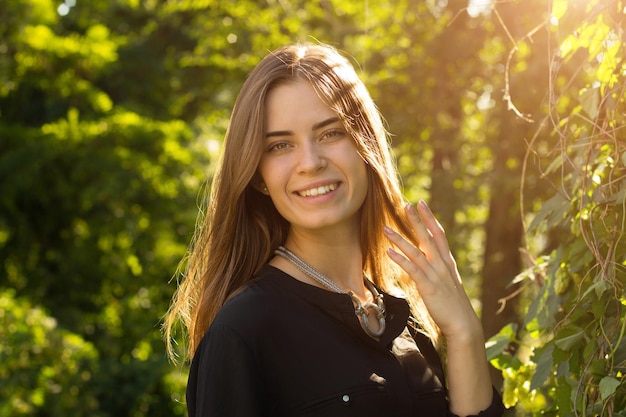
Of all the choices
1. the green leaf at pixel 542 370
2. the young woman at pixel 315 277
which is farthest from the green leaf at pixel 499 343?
the green leaf at pixel 542 370

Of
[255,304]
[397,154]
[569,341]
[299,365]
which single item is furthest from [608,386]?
[397,154]

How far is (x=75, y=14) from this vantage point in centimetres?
1249

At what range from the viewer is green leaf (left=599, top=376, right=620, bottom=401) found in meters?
1.74

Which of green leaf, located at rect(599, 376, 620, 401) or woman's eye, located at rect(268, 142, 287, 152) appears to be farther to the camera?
woman's eye, located at rect(268, 142, 287, 152)

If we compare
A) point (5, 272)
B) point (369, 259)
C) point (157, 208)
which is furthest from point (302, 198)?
point (5, 272)

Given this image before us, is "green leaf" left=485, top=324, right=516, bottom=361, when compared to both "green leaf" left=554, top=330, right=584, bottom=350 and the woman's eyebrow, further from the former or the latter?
the woman's eyebrow

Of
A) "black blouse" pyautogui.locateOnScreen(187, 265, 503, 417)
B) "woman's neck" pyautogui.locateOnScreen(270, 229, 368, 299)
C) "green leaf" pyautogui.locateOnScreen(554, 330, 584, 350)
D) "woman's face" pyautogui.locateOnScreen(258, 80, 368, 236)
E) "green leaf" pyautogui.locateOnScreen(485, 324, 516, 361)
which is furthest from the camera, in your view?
"green leaf" pyautogui.locateOnScreen(485, 324, 516, 361)

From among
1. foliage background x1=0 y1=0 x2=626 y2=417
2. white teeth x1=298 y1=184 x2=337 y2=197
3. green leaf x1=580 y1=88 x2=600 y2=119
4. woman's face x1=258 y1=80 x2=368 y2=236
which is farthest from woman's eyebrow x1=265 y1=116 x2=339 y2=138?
green leaf x1=580 y1=88 x2=600 y2=119

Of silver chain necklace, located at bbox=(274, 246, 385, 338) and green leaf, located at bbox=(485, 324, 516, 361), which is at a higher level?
silver chain necklace, located at bbox=(274, 246, 385, 338)

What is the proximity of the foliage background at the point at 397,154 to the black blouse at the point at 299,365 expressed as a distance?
0.35 meters

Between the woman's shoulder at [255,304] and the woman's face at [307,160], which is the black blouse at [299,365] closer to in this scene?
the woman's shoulder at [255,304]

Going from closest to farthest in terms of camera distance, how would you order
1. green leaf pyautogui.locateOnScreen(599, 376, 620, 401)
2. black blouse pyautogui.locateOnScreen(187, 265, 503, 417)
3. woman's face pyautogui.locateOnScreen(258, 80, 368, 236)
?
green leaf pyautogui.locateOnScreen(599, 376, 620, 401)
black blouse pyautogui.locateOnScreen(187, 265, 503, 417)
woman's face pyautogui.locateOnScreen(258, 80, 368, 236)

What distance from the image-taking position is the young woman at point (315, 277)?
76.9 inches

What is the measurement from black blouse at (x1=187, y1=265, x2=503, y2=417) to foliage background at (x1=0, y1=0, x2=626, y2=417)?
0.35 m
